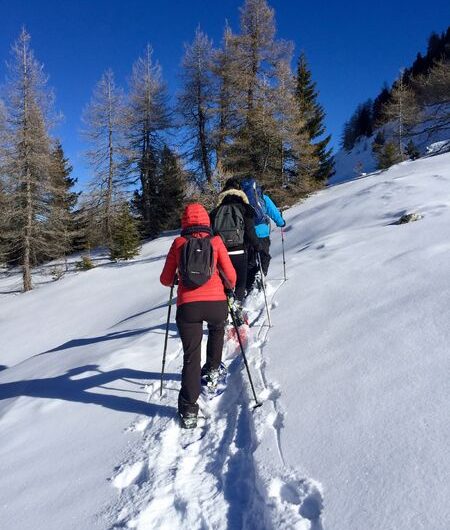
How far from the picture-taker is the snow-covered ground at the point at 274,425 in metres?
2.27

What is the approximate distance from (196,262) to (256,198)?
9.12 ft

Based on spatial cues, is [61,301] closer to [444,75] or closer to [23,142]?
[23,142]

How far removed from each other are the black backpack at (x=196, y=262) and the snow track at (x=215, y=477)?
1309 millimetres

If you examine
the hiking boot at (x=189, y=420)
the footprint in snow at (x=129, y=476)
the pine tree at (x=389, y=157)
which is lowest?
the footprint in snow at (x=129, y=476)

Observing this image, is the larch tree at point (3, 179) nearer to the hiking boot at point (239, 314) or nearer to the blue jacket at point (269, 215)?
the blue jacket at point (269, 215)

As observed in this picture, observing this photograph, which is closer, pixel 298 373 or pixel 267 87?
pixel 298 373

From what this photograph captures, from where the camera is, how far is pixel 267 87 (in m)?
20.7

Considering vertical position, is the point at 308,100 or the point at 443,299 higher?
the point at 308,100

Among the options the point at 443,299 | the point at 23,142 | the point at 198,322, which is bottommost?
the point at 443,299

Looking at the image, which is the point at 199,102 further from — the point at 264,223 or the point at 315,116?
the point at 264,223

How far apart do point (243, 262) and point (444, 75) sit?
13.3 meters

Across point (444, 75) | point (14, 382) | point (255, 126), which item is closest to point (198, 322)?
point (14, 382)

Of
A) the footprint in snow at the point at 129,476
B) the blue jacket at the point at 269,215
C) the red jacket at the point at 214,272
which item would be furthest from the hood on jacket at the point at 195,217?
the blue jacket at the point at 269,215

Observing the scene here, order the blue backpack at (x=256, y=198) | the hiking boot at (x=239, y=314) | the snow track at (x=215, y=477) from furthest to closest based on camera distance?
1. the blue backpack at (x=256, y=198)
2. the hiking boot at (x=239, y=314)
3. the snow track at (x=215, y=477)
